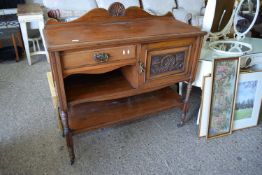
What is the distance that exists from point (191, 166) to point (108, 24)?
0.99 metres

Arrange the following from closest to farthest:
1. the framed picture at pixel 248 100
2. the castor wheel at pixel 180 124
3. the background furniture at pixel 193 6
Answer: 1. the framed picture at pixel 248 100
2. the castor wheel at pixel 180 124
3. the background furniture at pixel 193 6

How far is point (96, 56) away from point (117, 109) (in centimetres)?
50

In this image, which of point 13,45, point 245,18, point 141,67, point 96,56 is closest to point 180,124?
point 141,67

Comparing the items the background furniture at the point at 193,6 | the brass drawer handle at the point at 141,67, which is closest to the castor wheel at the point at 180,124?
the brass drawer handle at the point at 141,67

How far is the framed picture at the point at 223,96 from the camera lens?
1.38 metres

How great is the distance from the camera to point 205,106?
143cm

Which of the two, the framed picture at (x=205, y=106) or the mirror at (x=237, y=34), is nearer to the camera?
the framed picture at (x=205, y=106)

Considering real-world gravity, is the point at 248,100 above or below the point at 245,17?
below

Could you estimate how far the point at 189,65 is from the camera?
52.2 inches

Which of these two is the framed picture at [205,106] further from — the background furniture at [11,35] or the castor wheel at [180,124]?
the background furniture at [11,35]

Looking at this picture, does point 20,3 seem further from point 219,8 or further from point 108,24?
point 219,8

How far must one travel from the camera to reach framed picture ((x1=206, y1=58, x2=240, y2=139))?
4.52 ft

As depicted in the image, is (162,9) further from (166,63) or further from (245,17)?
(166,63)

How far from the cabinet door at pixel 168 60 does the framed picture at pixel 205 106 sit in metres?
0.13
